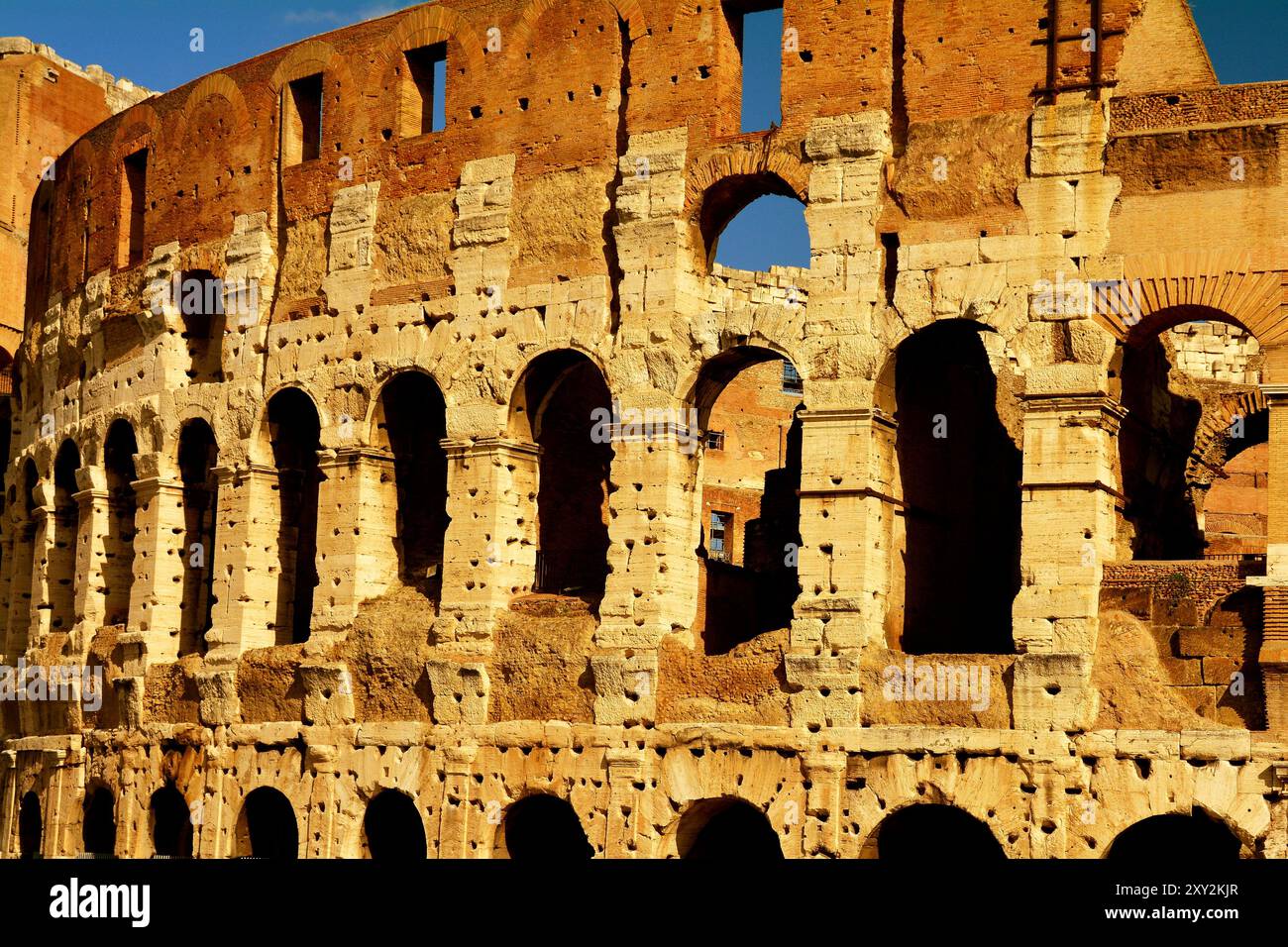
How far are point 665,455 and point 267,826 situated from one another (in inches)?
255

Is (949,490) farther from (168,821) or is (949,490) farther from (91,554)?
(91,554)

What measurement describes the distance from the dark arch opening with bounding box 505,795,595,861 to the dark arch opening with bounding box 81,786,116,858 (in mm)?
6052

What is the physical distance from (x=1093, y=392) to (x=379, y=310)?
768cm

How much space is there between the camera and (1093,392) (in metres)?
17.4

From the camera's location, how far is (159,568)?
23.7m

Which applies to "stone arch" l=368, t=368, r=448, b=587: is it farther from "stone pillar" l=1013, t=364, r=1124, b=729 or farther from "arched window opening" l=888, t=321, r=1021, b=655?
"stone pillar" l=1013, t=364, r=1124, b=729

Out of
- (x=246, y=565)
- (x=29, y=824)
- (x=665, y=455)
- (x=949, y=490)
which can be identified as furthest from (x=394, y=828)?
(x=949, y=490)

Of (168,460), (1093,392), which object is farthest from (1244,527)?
(168,460)

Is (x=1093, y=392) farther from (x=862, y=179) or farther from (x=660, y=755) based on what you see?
(x=660, y=755)

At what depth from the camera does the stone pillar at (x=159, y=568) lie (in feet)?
77.4

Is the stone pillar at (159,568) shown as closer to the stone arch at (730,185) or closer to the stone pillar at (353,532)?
the stone pillar at (353,532)

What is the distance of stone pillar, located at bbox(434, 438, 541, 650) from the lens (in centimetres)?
2025

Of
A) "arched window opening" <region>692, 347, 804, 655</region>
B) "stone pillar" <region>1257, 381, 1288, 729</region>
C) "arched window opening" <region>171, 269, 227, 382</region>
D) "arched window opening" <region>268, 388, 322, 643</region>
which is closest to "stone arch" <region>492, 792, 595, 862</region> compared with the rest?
"arched window opening" <region>692, 347, 804, 655</region>

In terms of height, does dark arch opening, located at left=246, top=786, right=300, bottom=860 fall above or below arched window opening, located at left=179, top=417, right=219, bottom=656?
below
